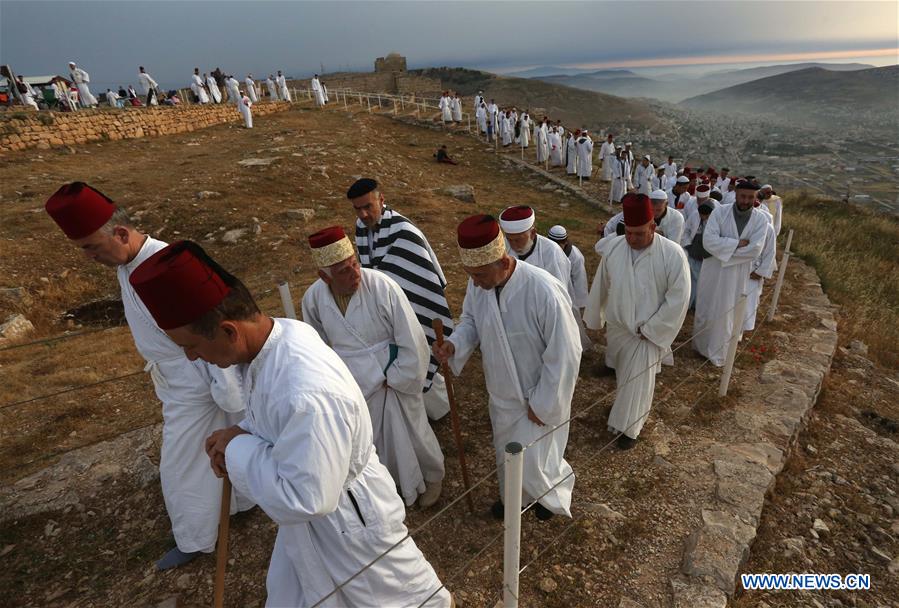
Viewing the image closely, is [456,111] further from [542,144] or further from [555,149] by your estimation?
[555,149]

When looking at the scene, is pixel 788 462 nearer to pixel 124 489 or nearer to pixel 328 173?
pixel 124 489

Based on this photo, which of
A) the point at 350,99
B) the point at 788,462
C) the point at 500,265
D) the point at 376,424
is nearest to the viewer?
the point at 500,265

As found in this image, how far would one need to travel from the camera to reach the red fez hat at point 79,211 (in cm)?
240

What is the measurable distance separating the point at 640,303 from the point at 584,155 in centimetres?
1402

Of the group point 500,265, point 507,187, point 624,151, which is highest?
point 500,265

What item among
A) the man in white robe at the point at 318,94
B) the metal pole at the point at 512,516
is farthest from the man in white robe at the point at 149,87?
the metal pole at the point at 512,516

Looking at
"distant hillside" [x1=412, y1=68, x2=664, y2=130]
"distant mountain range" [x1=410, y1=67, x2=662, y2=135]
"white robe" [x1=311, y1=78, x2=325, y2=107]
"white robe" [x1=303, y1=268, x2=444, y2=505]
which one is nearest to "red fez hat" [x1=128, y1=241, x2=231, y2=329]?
"white robe" [x1=303, y1=268, x2=444, y2=505]

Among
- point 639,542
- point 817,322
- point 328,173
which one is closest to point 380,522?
point 639,542

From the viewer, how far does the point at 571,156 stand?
17438mm

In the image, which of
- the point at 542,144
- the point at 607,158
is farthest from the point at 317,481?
the point at 542,144

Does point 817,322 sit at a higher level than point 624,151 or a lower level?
lower

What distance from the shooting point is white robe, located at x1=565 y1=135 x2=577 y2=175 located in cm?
1716

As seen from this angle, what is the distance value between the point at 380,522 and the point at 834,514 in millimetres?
3451

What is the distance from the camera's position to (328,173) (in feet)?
40.2
